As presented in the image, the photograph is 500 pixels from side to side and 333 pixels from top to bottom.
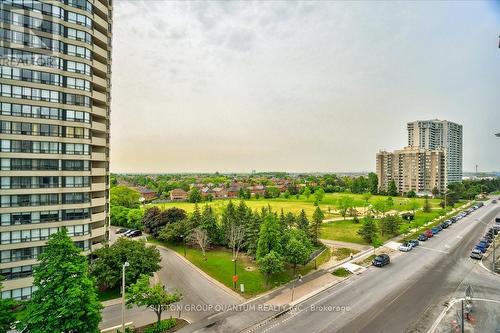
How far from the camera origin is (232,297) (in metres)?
26.0

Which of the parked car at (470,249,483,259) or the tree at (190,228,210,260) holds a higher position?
the tree at (190,228,210,260)

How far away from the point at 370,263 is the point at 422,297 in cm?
1017

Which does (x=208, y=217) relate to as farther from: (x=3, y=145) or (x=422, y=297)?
(x=422, y=297)

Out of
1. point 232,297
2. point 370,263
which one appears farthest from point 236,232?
point 370,263

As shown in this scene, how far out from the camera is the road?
2247 cm

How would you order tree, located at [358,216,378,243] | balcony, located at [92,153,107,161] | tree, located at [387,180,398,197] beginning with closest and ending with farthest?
balcony, located at [92,153,107,161], tree, located at [358,216,378,243], tree, located at [387,180,398,197]

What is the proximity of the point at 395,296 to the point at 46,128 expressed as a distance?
38472mm

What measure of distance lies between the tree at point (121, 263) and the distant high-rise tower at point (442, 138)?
178 meters

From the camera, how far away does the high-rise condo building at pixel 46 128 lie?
2534 centimetres

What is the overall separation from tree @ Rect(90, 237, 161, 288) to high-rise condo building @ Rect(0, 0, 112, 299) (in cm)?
542

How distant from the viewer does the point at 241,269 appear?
109 ft

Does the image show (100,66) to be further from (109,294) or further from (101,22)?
(109,294)

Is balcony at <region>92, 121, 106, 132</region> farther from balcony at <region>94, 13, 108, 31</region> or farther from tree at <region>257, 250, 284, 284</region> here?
tree at <region>257, 250, 284, 284</region>

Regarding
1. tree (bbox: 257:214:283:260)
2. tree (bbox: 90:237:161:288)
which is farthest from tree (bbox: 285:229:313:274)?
tree (bbox: 90:237:161:288)
